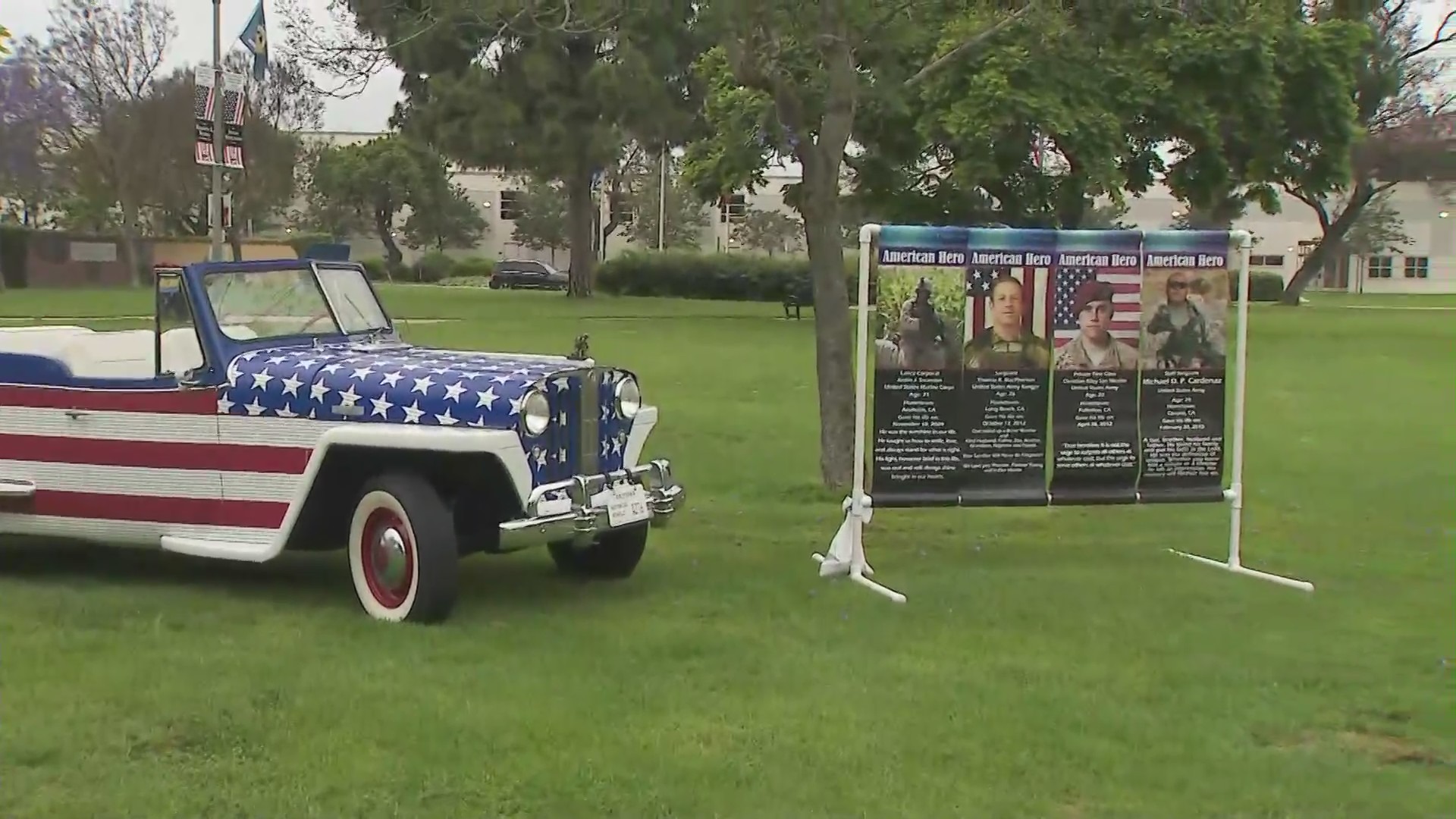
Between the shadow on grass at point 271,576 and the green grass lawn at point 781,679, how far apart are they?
0.03 m

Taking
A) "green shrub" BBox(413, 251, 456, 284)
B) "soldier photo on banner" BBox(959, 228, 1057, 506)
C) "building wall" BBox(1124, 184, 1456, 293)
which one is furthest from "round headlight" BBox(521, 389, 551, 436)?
"building wall" BBox(1124, 184, 1456, 293)

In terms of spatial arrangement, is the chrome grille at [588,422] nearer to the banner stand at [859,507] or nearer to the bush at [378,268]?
the banner stand at [859,507]

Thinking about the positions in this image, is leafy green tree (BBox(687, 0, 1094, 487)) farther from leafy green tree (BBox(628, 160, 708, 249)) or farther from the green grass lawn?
leafy green tree (BBox(628, 160, 708, 249))

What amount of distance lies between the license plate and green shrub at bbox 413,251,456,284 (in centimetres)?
7546

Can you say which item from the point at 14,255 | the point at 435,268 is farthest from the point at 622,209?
the point at 14,255

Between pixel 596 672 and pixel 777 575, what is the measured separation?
2.22 meters

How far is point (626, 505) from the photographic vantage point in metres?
7.31

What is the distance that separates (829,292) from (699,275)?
45090mm

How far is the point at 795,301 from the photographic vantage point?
1563 inches

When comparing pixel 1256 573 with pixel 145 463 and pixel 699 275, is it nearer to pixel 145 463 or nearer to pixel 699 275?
pixel 145 463

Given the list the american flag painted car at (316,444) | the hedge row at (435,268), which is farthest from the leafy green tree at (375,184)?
the american flag painted car at (316,444)

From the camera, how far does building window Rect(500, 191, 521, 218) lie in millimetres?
96000

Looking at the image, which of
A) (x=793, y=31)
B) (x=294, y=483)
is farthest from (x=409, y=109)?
(x=294, y=483)

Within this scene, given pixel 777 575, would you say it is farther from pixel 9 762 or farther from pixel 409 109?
pixel 409 109
